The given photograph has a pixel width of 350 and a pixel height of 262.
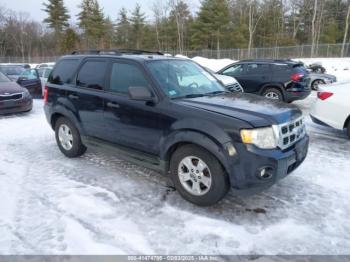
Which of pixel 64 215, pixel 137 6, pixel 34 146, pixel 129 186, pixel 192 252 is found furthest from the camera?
pixel 137 6

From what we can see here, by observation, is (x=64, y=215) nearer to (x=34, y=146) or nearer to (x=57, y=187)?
(x=57, y=187)

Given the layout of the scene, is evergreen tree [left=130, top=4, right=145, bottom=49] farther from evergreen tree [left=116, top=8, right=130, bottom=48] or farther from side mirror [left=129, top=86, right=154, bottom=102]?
side mirror [left=129, top=86, right=154, bottom=102]

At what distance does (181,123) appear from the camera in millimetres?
3584

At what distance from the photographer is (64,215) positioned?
354cm

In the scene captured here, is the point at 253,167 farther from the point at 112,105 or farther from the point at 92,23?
the point at 92,23

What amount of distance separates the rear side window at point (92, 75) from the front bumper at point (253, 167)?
250 centimetres

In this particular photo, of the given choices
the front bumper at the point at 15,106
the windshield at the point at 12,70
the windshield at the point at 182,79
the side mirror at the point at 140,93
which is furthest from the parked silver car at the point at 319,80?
the windshield at the point at 12,70

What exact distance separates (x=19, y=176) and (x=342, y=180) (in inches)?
196

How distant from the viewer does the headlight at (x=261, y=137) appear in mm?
3205

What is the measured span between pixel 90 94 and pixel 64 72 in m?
1.07

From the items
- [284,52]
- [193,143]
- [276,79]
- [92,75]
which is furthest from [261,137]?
[284,52]

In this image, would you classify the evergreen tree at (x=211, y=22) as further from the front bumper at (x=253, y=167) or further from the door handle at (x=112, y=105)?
the front bumper at (x=253, y=167)

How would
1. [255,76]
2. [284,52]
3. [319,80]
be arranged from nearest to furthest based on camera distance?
[255,76], [319,80], [284,52]

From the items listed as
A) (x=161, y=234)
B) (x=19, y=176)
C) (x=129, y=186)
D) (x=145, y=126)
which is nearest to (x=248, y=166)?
(x=161, y=234)
